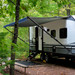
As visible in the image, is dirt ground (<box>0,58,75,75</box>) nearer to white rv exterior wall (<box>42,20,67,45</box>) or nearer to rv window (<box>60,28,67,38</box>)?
white rv exterior wall (<box>42,20,67,45</box>)

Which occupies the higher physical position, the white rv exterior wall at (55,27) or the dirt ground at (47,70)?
the white rv exterior wall at (55,27)

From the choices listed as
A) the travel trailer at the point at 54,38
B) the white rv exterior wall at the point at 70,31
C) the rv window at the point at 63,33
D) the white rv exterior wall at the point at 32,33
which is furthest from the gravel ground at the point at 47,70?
the white rv exterior wall at the point at 32,33

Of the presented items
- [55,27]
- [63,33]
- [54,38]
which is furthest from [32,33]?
[54,38]

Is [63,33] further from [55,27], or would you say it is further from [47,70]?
[47,70]

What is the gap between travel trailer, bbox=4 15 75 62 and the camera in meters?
9.47

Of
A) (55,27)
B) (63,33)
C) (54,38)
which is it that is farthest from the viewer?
(55,27)

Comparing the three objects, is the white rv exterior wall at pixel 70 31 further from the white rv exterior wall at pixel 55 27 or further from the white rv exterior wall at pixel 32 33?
the white rv exterior wall at pixel 32 33

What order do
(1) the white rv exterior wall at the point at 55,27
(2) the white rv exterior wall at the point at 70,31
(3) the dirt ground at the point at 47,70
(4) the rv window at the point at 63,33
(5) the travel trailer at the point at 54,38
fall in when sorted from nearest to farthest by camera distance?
(3) the dirt ground at the point at 47,70 < (5) the travel trailer at the point at 54,38 < (2) the white rv exterior wall at the point at 70,31 < (4) the rv window at the point at 63,33 < (1) the white rv exterior wall at the point at 55,27

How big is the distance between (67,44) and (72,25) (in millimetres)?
1131

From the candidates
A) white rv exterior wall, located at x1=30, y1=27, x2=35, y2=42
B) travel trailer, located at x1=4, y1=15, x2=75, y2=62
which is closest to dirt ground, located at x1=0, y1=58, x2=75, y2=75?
travel trailer, located at x1=4, y1=15, x2=75, y2=62

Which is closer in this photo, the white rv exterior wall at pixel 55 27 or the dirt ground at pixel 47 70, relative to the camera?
the dirt ground at pixel 47 70

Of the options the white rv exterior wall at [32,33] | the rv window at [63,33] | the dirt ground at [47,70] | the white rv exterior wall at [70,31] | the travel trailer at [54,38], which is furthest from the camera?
the white rv exterior wall at [32,33]

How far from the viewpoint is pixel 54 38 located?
360 inches

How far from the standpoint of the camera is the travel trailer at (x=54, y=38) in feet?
31.1
